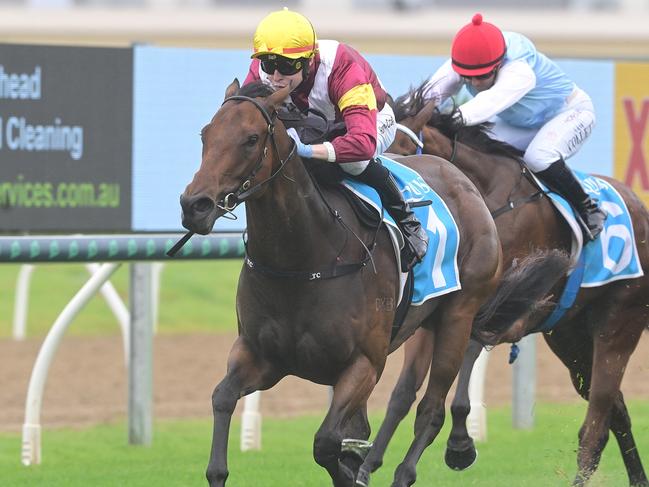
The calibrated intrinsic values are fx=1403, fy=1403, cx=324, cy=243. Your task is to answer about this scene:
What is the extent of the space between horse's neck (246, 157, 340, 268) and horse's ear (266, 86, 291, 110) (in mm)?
220

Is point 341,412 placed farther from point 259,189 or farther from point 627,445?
point 627,445

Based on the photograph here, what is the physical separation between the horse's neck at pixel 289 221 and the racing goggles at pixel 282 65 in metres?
0.29

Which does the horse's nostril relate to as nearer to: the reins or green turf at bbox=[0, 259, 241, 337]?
the reins

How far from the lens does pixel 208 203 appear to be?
3928mm

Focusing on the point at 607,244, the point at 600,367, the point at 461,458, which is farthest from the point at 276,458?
the point at 607,244

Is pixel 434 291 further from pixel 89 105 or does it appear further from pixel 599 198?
pixel 89 105

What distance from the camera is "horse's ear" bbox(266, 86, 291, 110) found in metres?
4.23

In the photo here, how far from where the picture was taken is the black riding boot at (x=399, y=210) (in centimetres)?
480

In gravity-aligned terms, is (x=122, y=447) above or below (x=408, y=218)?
below

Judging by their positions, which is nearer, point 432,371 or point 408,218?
point 408,218

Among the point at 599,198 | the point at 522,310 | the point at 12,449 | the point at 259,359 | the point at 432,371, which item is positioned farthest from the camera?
the point at 12,449

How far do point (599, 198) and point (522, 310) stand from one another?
82cm

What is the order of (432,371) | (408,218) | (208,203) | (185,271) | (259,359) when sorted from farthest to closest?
(185,271) < (432,371) < (408,218) < (259,359) < (208,203)

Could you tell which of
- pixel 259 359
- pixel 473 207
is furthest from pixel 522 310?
pixel 259 359
